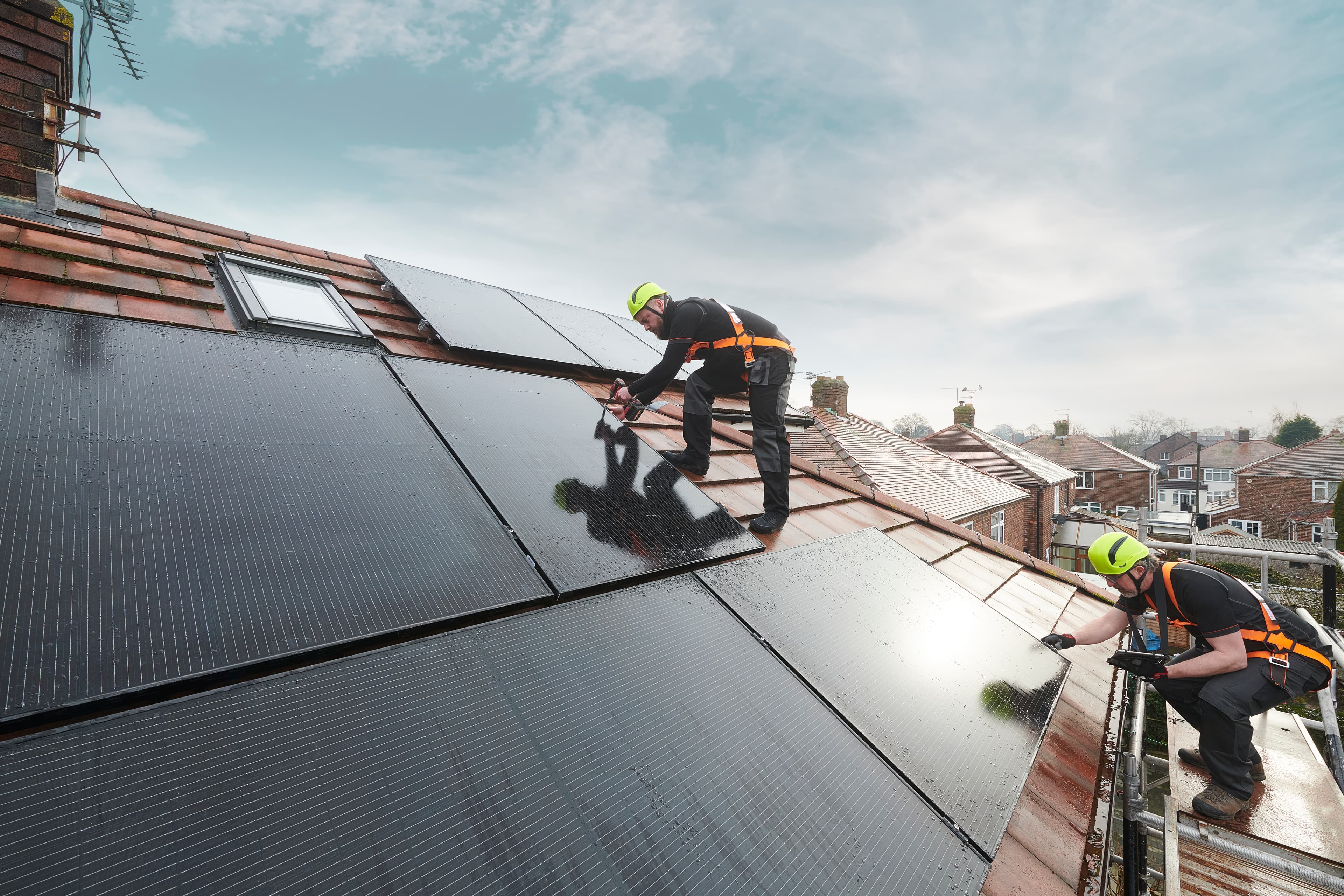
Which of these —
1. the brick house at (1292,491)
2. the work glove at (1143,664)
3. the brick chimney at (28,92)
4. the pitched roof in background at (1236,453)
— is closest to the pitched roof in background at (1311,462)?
the brick house at (1292,491)

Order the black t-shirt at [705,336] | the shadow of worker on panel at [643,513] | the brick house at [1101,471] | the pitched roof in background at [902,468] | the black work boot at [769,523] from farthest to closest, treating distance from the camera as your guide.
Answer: the brick house at [1101,471] < the pitched roof in background at [902,468] < the black t-shirt at [705,336] < the black work boot at [769,523] < the shadow of worker on panel at [643,513]

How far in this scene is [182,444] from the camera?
1.96m

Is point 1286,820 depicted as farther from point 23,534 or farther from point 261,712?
point 23,534

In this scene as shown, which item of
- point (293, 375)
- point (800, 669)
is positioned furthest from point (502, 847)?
point (293, 375)

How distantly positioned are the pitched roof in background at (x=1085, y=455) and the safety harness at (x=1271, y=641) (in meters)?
47.8

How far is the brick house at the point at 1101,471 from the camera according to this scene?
4400cm

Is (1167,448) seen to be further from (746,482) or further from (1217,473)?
(746,482)

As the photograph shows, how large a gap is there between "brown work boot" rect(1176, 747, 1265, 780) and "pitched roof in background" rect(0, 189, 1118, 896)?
0.73 metres

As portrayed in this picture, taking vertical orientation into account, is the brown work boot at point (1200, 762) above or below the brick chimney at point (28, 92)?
below

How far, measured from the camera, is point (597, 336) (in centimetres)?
575

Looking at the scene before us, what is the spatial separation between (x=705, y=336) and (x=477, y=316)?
198 cm

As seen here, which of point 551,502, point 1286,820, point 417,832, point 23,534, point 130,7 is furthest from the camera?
point 130,7

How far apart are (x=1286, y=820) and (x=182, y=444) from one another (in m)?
5.57

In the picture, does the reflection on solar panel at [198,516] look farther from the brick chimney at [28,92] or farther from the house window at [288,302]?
the brick chimney at [28,92]
